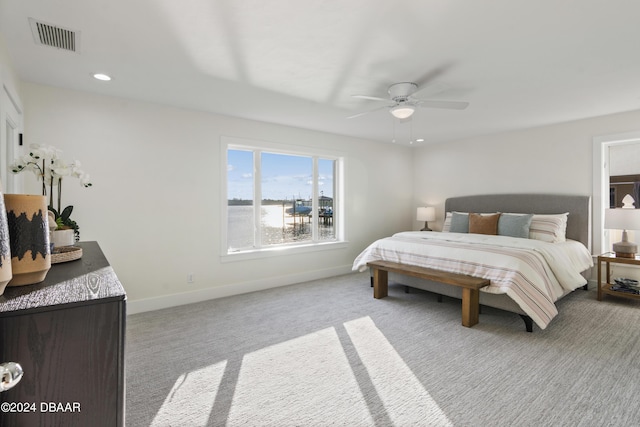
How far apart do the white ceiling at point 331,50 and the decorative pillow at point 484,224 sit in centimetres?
165

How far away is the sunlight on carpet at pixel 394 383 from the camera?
1.85 meters

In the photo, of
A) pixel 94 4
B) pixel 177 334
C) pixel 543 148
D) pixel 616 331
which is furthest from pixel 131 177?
pixel 543 148

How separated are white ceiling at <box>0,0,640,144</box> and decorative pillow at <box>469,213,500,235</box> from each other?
1649mm

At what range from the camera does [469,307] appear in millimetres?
3109

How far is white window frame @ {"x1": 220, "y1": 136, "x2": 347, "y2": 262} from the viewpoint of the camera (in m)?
4.14

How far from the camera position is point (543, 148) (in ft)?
15.6

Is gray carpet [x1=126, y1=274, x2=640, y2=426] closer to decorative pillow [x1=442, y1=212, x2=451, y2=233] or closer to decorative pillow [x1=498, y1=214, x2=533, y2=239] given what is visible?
decorative pillow [x1=498, y1=214, x2=533, y2=239]

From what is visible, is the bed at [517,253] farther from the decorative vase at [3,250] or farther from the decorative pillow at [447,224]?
the decorative vase at [3,250]

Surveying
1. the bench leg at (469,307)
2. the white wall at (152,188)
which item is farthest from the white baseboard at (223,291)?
the bench leg at (469,307)

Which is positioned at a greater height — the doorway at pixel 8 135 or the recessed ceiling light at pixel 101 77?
the recessed ceiling light at pixel 101 77

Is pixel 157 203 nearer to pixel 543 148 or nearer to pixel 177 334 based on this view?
pixel 177 334

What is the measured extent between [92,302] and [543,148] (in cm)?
569

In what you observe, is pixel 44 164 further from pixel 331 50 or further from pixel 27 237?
pixel 331 50

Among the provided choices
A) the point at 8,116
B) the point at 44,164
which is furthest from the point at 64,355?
the point at 8,116
